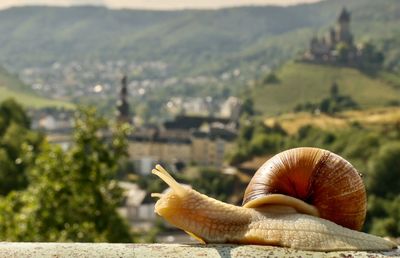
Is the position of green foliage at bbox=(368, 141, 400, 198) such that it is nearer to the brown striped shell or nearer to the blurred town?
the blurred town

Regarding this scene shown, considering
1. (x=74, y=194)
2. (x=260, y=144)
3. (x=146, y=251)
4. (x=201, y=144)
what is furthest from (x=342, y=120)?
(x=146, y=251)

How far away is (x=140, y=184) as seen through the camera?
95.9 metres

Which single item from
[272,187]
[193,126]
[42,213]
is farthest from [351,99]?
[272,187]

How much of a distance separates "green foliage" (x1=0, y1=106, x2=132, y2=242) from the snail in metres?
12.8

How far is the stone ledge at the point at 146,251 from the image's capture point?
3525mm

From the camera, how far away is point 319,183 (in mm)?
4195

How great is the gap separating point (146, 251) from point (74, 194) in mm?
14278

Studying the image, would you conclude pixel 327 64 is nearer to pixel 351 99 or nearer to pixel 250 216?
pixel 351 99

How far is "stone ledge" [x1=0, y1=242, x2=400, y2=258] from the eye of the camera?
139 inches

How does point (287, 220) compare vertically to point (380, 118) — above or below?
above

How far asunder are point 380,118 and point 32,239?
4090 inches

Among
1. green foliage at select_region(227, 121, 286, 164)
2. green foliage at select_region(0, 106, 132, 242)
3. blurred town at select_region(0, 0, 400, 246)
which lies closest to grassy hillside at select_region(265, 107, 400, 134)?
blurred town at select_region(0, 0, 400, 246)

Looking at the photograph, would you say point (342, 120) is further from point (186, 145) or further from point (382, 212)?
point (382, 212)

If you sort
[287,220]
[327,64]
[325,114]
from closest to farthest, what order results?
[287,220]
[325,114]
[327,64]
